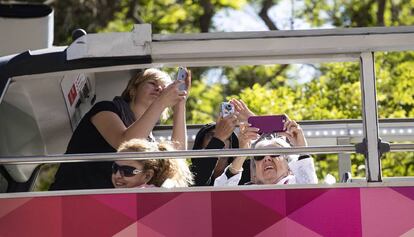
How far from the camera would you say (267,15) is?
2042 centimetres

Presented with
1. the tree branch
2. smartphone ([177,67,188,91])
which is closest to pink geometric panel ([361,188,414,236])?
smartphone ([177,67,188,91])

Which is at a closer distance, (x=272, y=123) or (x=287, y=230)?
(x=287, y=230)

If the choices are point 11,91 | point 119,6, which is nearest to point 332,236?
point 11,91

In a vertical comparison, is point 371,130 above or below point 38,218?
above

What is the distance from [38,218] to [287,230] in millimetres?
1091

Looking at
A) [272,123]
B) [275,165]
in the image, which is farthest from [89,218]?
[272,123]

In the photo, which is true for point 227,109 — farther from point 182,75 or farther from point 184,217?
point 184,217

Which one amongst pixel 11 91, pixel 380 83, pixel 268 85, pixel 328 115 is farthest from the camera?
pixel 268 85

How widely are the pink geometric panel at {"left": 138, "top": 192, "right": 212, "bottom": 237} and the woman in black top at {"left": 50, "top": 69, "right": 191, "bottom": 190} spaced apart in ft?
2.41

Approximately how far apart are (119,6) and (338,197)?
14.8 metres

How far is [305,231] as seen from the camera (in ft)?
17.6

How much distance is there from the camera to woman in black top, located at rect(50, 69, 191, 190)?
6117 millimetres

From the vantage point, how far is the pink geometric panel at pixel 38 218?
217 inches

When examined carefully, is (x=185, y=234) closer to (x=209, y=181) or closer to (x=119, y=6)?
(x=209, y=181)
